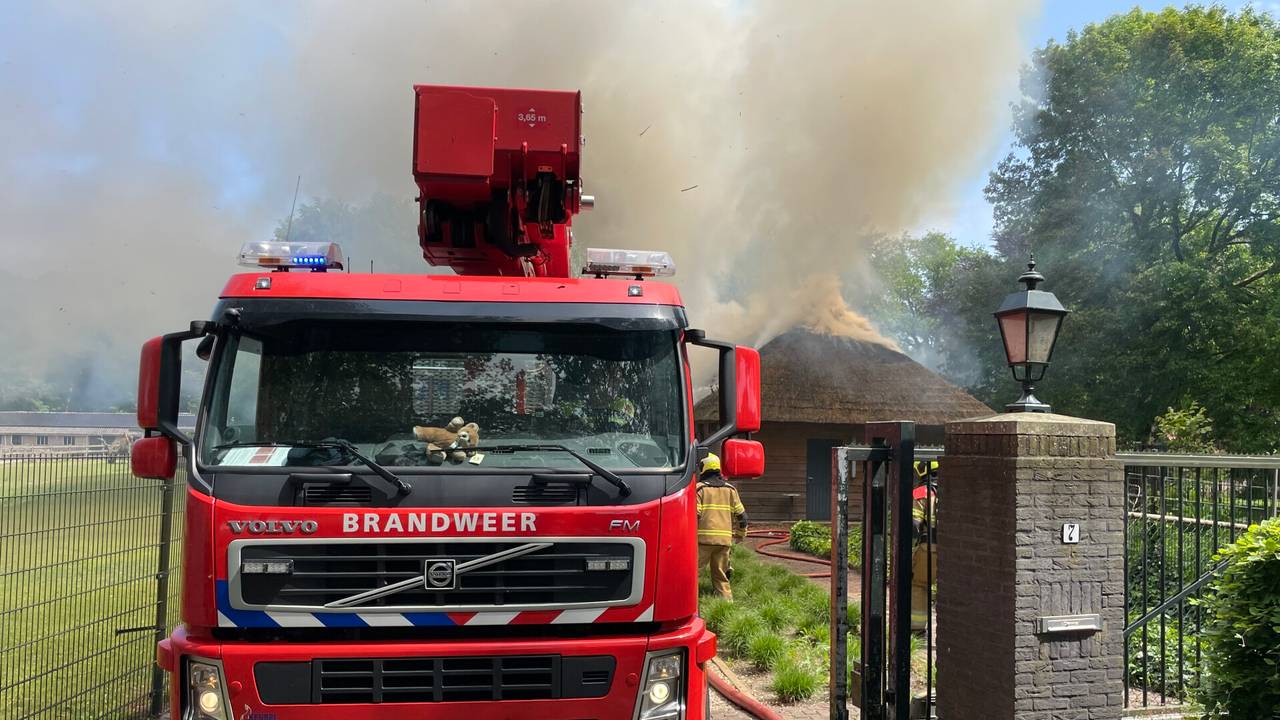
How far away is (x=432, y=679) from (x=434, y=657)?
9 cm

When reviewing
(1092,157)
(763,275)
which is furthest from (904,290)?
(763,275)

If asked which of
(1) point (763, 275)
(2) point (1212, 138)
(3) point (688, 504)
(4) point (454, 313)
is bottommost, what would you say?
(3) point (688, 504)

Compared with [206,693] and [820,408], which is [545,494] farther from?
[820,408]

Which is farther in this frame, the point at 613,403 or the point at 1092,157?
the point at 1092,157

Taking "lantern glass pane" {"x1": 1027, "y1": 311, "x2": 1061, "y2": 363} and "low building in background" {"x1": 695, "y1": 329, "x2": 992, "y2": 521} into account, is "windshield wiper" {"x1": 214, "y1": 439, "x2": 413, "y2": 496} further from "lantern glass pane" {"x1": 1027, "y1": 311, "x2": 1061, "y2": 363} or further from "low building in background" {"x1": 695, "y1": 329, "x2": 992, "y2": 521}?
"low building in background" {"x1": 695, "y1": 329, "x2": 992, "y2": 521}

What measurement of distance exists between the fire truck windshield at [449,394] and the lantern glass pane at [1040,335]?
7.16 ft

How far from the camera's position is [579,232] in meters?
18.6

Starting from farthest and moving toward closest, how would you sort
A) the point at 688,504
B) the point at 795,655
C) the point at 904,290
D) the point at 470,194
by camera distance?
the point at 904,290 < the point at 795,655 < the point at 470,194 < the point at 688,504

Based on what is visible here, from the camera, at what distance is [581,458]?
3.90 meters

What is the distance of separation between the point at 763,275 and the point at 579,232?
16.9 ft

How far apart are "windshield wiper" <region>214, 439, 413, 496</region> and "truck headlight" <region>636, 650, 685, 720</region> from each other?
116 centimetres

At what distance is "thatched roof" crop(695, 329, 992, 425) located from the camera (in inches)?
781

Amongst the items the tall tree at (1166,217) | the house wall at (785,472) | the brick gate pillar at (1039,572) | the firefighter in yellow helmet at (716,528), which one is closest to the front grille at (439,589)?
the brick gate pillar at (1039,572)

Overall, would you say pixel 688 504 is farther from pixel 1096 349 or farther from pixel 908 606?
pixel 1096 349
